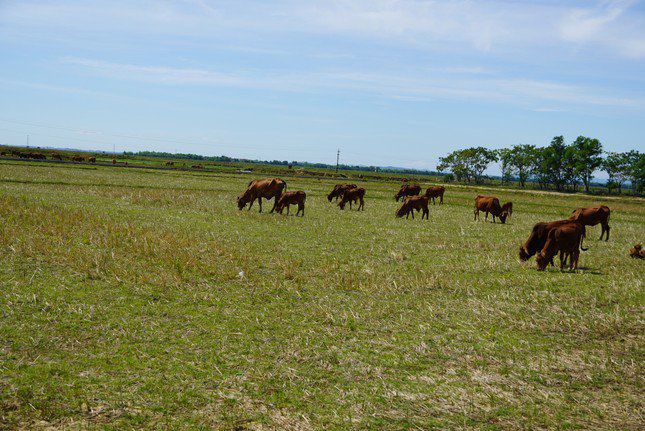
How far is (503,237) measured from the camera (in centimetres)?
2244

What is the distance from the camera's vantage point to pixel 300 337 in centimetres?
852

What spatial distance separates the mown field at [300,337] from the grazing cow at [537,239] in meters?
0.90

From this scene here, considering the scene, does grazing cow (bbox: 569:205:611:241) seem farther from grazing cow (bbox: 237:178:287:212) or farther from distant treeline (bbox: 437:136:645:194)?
distant treeline (bbox: 437:136:645:194)

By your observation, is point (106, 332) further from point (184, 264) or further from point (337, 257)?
point (337, 257)

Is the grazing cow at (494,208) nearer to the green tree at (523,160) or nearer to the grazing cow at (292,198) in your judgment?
the grazing cow at (292,198)

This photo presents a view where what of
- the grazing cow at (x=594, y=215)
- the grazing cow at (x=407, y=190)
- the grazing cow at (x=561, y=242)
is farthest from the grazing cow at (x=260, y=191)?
the grazing cow at (x=407, y=190)

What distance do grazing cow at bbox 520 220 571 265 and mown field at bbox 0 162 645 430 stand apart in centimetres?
90

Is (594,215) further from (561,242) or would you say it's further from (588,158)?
(588,158)

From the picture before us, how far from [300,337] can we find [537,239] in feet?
35.8

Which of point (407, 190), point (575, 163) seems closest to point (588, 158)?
point (575, 163)

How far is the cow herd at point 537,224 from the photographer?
1477 cm

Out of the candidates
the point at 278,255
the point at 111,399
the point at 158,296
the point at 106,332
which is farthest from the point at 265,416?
the point at 278,255

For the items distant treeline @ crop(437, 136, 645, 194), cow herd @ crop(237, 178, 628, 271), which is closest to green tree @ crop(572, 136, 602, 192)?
distant treeline @ crop(437, 136, 645, 194)

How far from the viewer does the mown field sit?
6.07m
